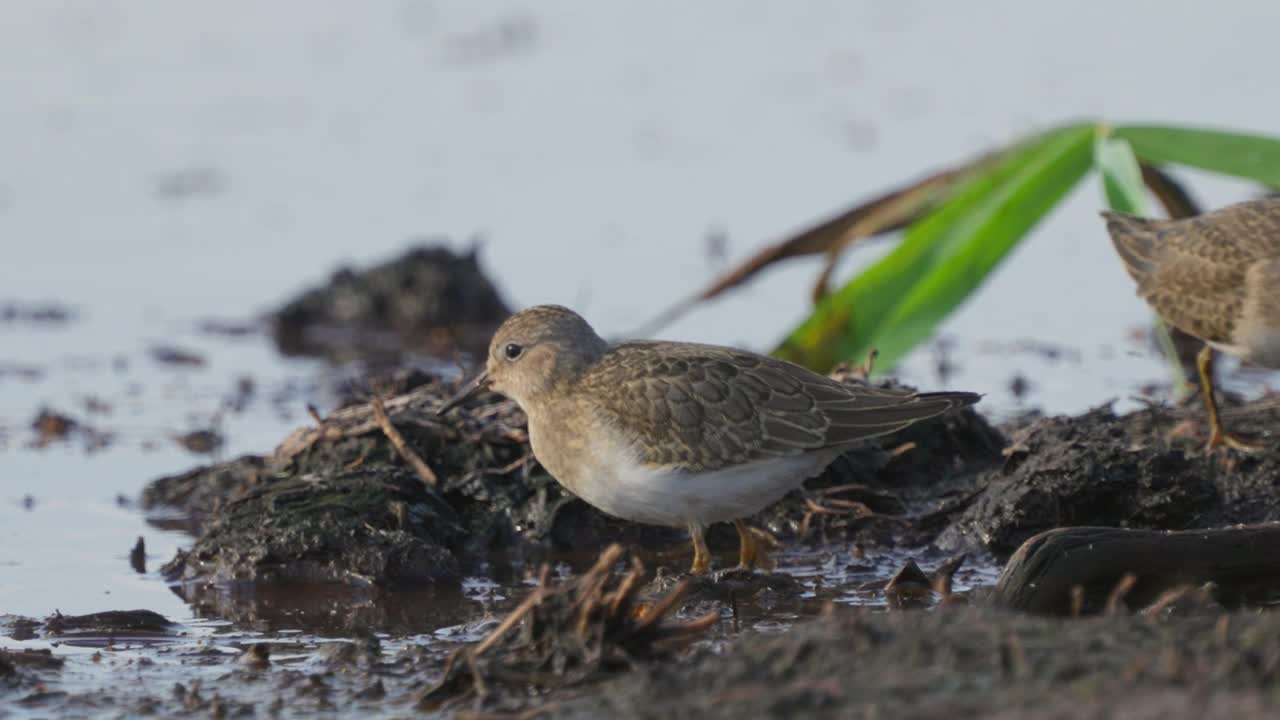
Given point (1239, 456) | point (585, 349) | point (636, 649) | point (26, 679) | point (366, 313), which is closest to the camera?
point (636, 649)

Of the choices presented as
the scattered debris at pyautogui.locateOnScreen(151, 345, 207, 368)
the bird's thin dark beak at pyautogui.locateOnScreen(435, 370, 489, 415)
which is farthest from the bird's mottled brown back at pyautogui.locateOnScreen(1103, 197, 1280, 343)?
the scattered debris at pyautogui.locateOnScreen(151, 345, 207, 368)

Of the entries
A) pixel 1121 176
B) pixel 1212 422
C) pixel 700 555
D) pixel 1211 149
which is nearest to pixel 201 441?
pixel 700 555

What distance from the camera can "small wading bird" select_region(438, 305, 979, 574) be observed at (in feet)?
20.1

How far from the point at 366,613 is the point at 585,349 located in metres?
1.20

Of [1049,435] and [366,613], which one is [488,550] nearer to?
[366,613]

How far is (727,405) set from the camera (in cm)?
625

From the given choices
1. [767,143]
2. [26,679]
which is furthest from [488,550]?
[767,143]

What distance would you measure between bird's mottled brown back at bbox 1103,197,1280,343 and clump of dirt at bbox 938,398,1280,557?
25.0 inches

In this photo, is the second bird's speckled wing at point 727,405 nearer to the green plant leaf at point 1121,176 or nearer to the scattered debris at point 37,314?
the green plant leaf at point 1121,176

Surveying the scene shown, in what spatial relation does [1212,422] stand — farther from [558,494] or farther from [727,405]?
[558,494]

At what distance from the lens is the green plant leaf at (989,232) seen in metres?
8.41

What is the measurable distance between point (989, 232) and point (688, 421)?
114 inches

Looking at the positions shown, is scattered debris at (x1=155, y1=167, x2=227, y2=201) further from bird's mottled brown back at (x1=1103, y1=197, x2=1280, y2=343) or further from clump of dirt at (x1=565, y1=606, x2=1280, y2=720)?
clump of dirt at (x1=565, y1=606, x2=1280, y2=720)

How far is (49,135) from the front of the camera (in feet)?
43.7
